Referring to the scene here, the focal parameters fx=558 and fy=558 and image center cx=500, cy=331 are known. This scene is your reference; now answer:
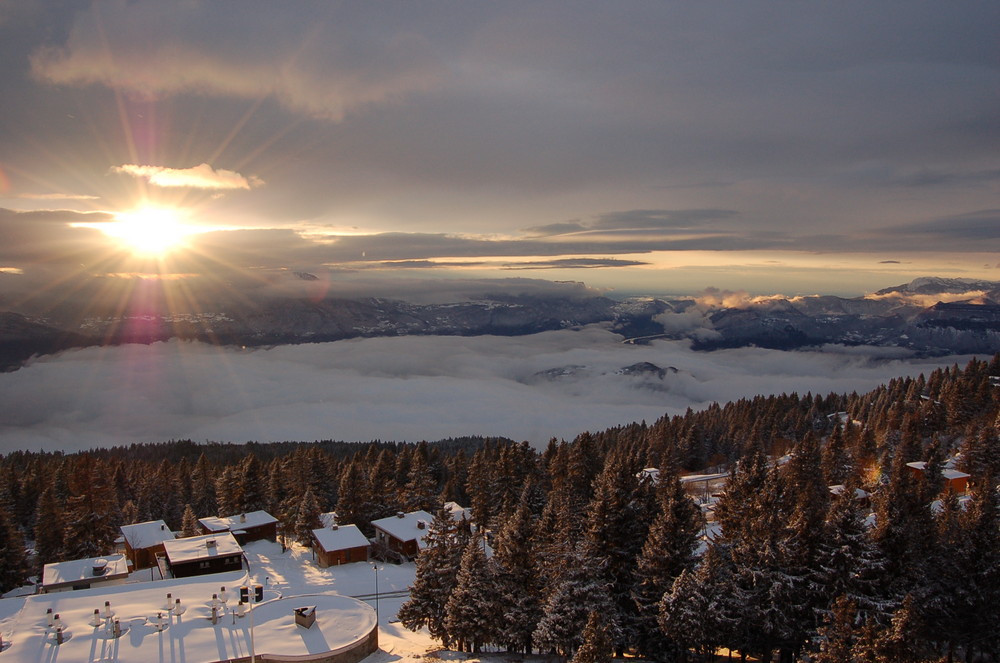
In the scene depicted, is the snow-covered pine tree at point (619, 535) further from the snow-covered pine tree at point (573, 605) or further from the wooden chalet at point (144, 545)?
the wooden chalet at point (144, 545)

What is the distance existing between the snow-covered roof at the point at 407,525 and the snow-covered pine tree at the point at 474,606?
1945 cm

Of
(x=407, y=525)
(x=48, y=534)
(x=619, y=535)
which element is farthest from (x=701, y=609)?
(x=48, y=534)

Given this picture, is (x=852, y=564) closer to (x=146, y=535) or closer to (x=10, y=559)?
(x=146, y=535)

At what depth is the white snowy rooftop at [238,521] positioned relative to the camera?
170 ft

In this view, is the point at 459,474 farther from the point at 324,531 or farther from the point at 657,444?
the point at 657,444

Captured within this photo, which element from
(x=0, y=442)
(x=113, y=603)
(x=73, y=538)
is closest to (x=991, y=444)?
(x=113, y=603)

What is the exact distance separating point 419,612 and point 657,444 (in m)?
62.1

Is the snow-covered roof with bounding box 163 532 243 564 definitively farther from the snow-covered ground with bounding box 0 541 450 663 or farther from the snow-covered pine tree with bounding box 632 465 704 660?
the snow-covered pine tree with bounding box 632 465 704 660

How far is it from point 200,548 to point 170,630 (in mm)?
16320

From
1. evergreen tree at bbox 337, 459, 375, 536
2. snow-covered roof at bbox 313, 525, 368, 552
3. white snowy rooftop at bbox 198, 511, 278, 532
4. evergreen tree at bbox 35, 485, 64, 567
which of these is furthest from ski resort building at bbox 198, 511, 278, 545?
evergreen tree at bbox 35, 485, 64, 567

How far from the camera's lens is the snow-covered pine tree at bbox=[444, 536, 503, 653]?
27.5 metres

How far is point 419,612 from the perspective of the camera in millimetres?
30234

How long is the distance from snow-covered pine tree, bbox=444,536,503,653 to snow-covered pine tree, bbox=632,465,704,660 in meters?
6.98

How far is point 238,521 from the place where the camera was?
176 feet
